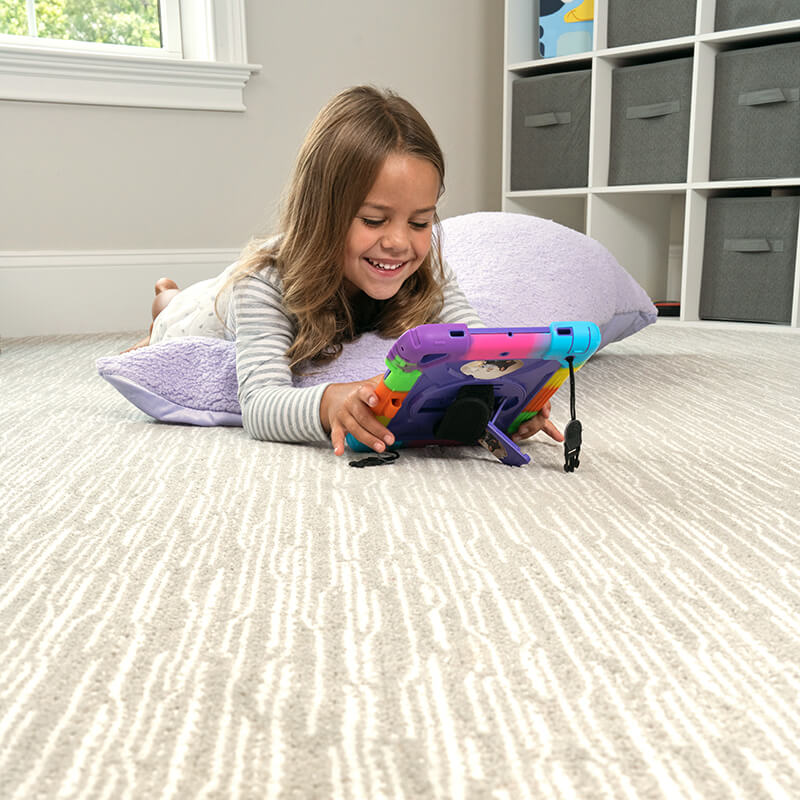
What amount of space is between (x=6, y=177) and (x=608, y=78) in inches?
55.8

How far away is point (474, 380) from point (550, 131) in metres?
1.67

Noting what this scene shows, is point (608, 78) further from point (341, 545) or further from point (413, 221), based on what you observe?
point (341, 545)

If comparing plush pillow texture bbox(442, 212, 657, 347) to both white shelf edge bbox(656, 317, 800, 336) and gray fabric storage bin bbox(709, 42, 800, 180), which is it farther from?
gray fabric storage bin bbox(709, 42, 800, 180)

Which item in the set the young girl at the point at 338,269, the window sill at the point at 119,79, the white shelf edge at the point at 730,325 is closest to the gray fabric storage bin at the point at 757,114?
the white shelf edge at the point at 730,325

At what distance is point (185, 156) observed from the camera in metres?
2.10

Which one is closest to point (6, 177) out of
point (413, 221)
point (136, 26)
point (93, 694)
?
point (136, 26)

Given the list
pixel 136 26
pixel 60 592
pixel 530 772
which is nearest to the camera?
pixel 530 772

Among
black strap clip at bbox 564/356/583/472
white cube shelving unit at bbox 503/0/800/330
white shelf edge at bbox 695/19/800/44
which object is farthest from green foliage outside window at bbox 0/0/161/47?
black strap clip at bbox 564/356/583/472

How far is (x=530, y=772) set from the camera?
0.35 m

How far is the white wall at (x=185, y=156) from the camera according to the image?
1946mm

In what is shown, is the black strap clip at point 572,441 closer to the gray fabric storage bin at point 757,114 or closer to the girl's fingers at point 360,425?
the girl's fingers at point 360,425

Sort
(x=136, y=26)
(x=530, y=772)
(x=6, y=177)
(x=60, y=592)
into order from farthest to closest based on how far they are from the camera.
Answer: (x=136, y=26) → (x=6, y=177) → (x=60, y=592) → (x=530, y=772)

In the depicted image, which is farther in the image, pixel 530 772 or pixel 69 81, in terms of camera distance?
pixel 69 81

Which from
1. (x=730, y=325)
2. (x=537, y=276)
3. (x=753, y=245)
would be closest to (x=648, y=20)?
(x=753, y=245)
